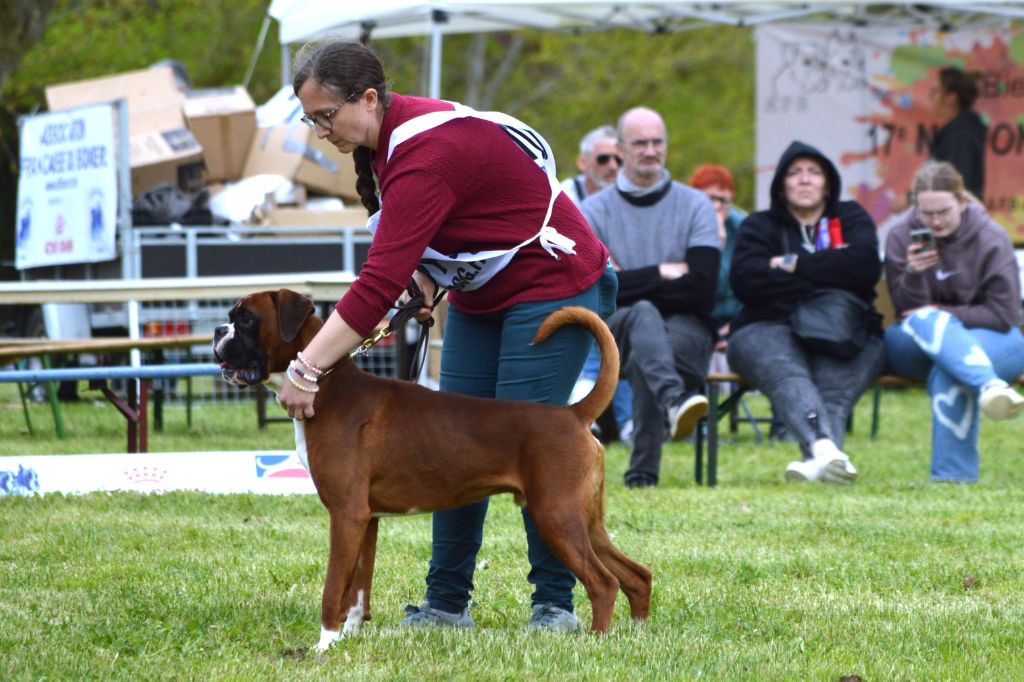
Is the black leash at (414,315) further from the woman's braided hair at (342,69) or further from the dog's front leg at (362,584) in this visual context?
the woman's braided hair at (342,69)

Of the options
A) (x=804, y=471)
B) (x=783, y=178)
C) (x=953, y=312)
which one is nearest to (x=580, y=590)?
(x=804, y=471)

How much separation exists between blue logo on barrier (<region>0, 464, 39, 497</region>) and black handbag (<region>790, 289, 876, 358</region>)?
4129mm

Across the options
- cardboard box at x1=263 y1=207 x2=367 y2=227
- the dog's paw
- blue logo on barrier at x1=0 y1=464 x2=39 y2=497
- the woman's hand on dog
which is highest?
cardboard box at x1=263 y1=207 x2=367 y2=227

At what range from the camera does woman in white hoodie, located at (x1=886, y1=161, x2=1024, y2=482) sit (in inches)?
337

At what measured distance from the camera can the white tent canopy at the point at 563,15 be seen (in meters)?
12.1

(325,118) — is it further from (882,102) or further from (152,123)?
(882,102)

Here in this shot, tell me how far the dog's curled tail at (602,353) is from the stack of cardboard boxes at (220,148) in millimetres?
8372

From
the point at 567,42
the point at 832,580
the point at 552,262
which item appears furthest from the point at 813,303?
the point at 567,42

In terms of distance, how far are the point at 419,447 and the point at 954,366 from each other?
15.6ft

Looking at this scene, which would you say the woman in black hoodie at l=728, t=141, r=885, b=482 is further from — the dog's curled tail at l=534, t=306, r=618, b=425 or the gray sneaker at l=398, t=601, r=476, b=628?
the dog's curled tail at l=534, t=306, r=618, b=425

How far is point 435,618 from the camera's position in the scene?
4.99 m

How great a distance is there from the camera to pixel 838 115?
51.1ft

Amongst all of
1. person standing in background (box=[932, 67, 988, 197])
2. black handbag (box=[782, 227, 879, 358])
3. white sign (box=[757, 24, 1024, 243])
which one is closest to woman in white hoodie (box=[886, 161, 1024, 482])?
black handbag (box=[782, 227, 879, 358])

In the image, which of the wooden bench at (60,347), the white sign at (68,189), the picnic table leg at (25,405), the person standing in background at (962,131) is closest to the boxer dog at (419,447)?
the wooden bench at (60,347)
